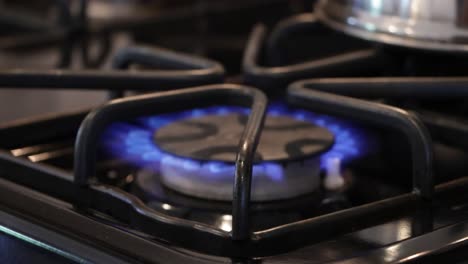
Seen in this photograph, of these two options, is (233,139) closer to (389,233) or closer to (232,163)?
(232,163)

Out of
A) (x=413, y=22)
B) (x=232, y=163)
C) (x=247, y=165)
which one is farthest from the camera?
(x=413, y=22)

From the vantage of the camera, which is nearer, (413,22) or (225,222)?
(225,222)

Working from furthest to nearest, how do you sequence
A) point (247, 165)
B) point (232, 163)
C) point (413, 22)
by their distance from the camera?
point (413, 22) < point (232, 163) < point (247, 165)

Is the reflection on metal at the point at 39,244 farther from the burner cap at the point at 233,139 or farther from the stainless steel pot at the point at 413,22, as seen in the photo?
the stainless steel pot at the point at 413,22

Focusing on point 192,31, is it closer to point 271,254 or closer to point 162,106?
point 162,106

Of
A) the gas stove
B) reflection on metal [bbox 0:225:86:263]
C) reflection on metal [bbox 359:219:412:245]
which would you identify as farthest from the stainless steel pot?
reflection on metal [bbox 0:225:86:263]

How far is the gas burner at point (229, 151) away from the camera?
0.59 meters

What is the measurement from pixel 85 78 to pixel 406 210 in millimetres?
299

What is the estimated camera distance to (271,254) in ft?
1.56

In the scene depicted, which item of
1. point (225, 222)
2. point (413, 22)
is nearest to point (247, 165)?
point (225, 222)

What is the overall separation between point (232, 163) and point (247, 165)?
11 centimetres

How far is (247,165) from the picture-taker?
18.6 inches

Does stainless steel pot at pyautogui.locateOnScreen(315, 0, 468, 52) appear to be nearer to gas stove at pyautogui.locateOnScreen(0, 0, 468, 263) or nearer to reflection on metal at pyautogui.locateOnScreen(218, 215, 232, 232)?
gas stove at pyautogui.locateOnScreen(0, 0, 468, 263)

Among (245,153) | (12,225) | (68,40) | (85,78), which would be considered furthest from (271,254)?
(68,40)
